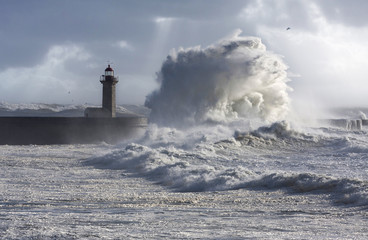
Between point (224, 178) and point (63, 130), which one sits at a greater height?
point (63, 130)

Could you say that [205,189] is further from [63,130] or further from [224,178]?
[63,130]

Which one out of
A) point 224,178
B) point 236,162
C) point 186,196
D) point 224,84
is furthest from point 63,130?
point 186,196

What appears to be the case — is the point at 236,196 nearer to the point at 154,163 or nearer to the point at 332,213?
the point at 332,213

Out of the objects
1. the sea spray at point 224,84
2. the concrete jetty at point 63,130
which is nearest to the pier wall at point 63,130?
the concrete jetty at point 63,130

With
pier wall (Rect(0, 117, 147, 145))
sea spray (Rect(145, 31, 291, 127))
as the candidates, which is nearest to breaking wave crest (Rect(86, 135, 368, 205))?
sea spray (Rect(145, 31, 291, 127))

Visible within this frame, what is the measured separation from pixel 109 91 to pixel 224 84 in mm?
7616

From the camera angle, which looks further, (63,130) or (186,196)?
(63,130)

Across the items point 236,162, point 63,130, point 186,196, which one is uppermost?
point 63,130

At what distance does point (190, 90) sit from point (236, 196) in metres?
15.7

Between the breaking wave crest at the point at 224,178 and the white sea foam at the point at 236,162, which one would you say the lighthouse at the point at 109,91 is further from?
the breaking wave crest at the point at 224,178

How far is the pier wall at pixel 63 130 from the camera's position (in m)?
24.7

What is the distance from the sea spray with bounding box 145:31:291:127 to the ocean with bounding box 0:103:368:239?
7.91 meters

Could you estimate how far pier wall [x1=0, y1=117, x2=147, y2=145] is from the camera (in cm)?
2472

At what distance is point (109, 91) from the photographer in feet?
89.3
